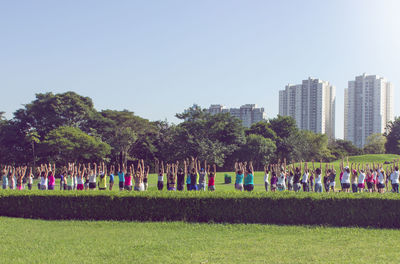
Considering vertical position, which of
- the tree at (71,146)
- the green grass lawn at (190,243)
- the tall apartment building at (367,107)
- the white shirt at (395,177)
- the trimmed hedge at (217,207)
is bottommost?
the green grass lawn at (190,243)

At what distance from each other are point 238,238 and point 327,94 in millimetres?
105255

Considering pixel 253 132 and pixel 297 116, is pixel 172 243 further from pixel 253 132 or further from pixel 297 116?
pixel 297 116

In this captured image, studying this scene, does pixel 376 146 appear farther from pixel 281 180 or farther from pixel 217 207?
pixel 217 207

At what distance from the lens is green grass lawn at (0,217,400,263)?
835 cm

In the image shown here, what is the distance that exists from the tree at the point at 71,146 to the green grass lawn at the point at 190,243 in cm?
2995

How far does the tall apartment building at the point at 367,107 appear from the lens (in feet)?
339

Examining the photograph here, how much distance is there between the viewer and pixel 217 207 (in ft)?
42.6

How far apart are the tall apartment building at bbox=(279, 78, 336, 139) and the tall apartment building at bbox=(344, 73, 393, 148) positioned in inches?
229

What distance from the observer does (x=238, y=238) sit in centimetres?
1052

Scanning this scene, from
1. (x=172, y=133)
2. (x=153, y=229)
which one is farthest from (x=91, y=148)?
(x=153, y=229)

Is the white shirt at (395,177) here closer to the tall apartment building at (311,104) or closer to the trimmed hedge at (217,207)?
the trimmed hedge at (217,207)

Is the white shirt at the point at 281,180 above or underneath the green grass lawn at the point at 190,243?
above

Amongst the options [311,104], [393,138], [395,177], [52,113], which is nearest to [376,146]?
[393,138]

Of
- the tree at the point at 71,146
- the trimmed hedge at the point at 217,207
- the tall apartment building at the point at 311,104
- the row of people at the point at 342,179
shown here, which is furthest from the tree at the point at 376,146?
the trimmed hedge at the point at 217,207
